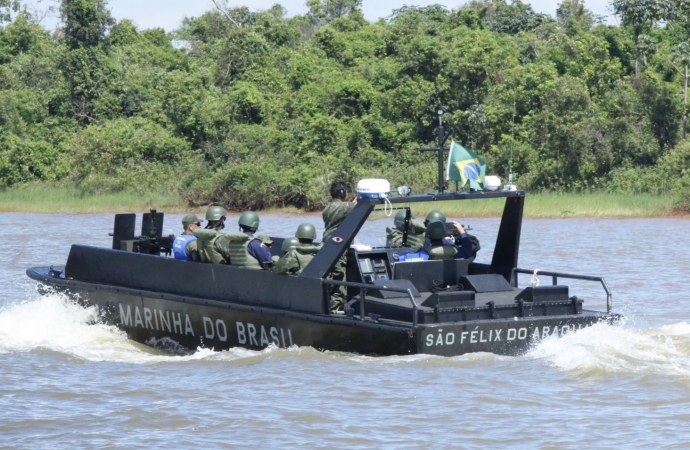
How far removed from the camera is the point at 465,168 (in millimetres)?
9867

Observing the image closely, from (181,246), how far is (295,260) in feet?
5.02

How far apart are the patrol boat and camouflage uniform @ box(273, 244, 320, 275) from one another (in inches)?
3.1

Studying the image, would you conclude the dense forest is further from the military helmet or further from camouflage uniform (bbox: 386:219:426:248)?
the military helmet

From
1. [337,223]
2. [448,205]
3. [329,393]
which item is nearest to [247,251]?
[337,223]

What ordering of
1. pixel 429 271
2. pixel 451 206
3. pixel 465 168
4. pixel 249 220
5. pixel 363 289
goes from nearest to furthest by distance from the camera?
pixel 363 289 < pixel 465 168 < pixel 429 271 < pixel 249 220 < pixel 451 206

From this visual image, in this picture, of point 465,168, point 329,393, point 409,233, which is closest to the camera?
point 329,393

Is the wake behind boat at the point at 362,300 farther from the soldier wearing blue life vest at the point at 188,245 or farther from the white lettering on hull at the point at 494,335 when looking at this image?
the soldier wearing blue life vest at the point at 188,245

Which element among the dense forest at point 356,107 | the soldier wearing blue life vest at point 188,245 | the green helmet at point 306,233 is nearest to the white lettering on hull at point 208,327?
the soldier wearing blue life vest at point 188,245

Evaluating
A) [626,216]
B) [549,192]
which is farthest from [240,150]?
[626,216]

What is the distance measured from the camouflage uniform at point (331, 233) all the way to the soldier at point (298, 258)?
151 mm

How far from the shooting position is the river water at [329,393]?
25.7ft

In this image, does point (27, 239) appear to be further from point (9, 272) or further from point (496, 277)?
point (496, 277)

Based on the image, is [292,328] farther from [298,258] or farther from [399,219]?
[399,219]

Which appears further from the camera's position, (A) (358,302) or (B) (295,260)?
(B) (295,260)
